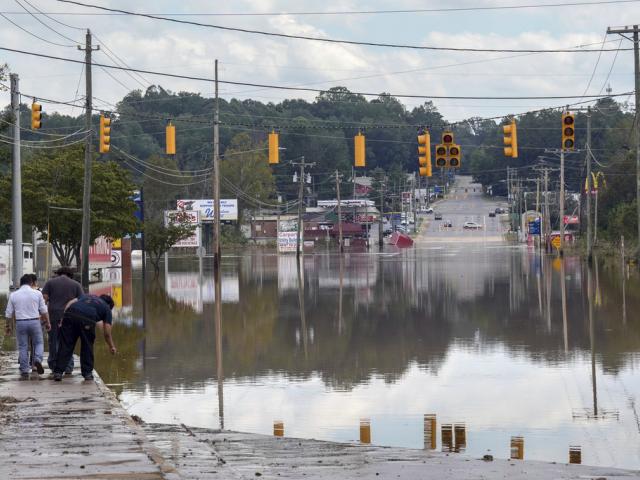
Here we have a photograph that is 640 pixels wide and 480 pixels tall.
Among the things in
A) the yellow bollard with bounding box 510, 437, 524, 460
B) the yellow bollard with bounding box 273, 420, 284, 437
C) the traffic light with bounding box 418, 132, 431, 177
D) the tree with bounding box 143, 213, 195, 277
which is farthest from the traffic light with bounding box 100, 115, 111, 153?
the tree with bounding box 143, 213, 195, 277

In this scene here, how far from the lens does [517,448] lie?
14148 millimetres

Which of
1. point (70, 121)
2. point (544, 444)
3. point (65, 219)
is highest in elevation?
point (70, 121)

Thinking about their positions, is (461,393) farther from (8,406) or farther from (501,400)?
(8,406)

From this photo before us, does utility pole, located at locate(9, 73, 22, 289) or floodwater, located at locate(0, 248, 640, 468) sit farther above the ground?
utility pole, located at locate(9, 73, 22, 289)

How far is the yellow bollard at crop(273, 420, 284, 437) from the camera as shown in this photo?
50.6 ft

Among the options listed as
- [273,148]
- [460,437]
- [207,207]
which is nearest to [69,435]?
[460,437]

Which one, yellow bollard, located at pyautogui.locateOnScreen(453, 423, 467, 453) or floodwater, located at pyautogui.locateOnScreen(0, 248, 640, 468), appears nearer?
yellow bollard, located at pyautogui.locateOnScreen(453, 423, 467, 453)

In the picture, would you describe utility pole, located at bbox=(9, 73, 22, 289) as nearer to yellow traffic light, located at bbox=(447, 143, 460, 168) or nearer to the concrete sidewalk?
yellow traffic light, located at bbox=(447, 143, 460, 168)

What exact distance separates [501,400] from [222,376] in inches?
211

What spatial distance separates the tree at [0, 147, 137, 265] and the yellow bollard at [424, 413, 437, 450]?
134 ft

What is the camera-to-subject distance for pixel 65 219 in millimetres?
56844

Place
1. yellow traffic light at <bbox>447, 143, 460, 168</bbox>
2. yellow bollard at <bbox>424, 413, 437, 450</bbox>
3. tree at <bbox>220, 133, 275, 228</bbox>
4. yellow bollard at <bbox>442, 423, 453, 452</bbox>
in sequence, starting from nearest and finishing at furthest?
yellow bollard at <bbox>442, 423, 453, 452</bbox> → yellow bollard at <bbox>424, 413, 437, 450</bbox> → yellow traffic light at <bbox>447, 143, 460, 168</bbox> → tree at <bbox>220, 133, 275, 228</bbox>

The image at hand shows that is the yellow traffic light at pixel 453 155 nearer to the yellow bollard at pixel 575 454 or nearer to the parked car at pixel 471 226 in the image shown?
the yellow bollard at pixel 575 454

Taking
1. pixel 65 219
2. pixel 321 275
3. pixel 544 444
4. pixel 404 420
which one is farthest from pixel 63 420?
pixel 321 275
